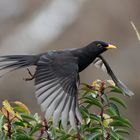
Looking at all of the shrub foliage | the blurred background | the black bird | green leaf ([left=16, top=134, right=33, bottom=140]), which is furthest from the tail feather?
the blurred background

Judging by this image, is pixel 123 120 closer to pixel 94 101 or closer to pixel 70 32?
pixel 94 101

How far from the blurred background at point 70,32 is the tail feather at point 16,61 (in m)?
5.45

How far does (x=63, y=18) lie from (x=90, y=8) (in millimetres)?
581

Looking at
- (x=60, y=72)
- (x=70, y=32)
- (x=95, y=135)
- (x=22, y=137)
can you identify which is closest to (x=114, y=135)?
(x=95, y=135)

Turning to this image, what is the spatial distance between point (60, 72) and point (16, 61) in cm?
35

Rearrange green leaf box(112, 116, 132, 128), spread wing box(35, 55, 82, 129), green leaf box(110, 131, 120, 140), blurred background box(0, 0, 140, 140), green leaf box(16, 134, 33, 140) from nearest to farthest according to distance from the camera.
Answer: green leaf box(16, 134, 33, 140), green leaf box(110, 131, 120, 140), green leaf box(112, 116, 132, 128), spread wing box(35, 55, 82, 129), blurred background box(0, 0, 140, 140)

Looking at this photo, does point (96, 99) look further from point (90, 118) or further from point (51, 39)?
point (51, 39)

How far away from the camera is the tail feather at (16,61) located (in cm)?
486

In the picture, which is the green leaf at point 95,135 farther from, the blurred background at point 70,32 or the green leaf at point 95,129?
the blurred background at point 70,32

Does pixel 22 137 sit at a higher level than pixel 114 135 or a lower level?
higher

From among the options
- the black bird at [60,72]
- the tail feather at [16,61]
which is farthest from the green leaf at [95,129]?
the tail feather at [16,61]

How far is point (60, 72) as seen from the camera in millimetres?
4828

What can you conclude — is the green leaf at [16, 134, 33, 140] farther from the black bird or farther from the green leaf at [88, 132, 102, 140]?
the black bird

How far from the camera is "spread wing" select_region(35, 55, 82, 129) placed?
3.96m
